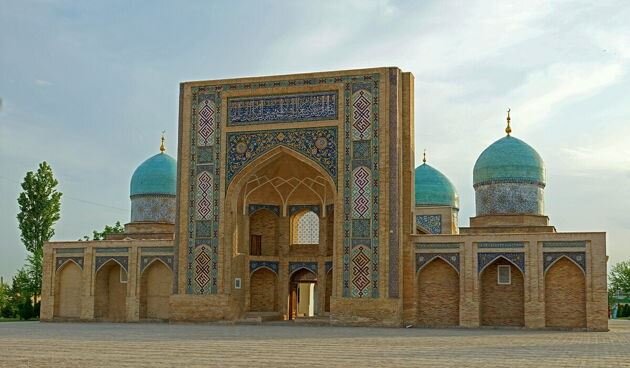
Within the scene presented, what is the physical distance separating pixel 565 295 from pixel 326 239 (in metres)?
5.96

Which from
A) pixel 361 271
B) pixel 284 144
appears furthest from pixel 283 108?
pixel 361 271

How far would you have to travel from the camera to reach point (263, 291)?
68.0 feet

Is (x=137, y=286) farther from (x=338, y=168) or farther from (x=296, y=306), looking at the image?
(x=338, y=168)

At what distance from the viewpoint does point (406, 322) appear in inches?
701

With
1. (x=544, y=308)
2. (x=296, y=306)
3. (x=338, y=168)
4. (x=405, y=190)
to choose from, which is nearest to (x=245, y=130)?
(x=338, y=168)

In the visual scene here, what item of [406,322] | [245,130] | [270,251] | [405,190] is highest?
[245,130]

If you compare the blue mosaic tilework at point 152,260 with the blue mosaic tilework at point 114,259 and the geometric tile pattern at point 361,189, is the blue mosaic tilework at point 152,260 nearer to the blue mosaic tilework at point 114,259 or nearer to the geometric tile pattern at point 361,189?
the blue mosaic tilework at point 114,259

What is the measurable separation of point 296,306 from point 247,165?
474 centimetres

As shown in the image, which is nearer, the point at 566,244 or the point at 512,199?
the point at 566,244

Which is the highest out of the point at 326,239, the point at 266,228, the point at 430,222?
the point at 430,222

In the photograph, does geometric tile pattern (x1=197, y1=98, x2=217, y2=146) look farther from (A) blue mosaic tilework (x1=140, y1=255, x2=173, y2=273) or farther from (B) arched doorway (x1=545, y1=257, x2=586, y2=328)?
(B) arched doorway (x1=545, y1=257, x2=586, y2=328)

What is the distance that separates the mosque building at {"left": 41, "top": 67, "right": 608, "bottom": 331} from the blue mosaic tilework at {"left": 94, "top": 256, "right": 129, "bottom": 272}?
40 mm

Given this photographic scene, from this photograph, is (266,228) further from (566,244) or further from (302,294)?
(566,244)

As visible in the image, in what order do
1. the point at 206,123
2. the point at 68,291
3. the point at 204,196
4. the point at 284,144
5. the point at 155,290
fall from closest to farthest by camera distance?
the point at 284,144
the point at 204,196
the point at 206,123
the point at 155,290
the point at 68,291
